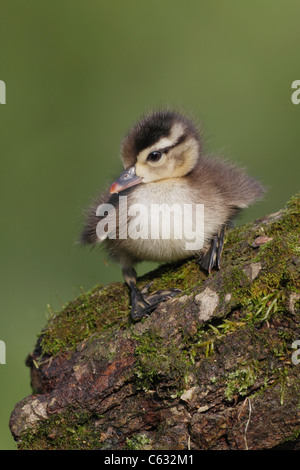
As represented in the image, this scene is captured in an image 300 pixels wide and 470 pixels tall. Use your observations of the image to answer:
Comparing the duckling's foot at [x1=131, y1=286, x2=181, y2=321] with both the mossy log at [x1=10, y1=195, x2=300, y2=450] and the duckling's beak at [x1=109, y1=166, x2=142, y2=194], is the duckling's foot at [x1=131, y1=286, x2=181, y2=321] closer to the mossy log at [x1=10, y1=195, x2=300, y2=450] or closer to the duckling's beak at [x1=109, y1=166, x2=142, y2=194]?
the mossy log at [x1=10, y1=195, x2=300, y2=450]

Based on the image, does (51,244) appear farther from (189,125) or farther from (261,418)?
(261,418)

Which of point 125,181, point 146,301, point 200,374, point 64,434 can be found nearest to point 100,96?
point 125,181

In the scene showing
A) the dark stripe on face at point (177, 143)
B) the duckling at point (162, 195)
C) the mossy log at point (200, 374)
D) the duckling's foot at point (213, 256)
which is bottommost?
the mossy log at point (200, 374)

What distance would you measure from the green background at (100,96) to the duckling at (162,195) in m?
2.48

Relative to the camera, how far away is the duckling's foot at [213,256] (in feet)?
11.1

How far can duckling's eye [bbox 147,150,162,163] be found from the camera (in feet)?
12.4

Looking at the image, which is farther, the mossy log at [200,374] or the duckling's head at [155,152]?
the duckling's head at [155,152]

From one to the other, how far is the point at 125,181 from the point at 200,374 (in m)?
1.30

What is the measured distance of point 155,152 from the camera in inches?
150

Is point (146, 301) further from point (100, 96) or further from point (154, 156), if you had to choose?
point (100, 96)

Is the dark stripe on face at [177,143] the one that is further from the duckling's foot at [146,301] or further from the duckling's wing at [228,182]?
the duckling's foot at [146,301]

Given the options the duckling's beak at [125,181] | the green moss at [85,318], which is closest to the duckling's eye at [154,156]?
the duckling's beak at [125,181]

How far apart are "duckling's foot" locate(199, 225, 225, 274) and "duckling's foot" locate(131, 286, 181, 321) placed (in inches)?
8.1

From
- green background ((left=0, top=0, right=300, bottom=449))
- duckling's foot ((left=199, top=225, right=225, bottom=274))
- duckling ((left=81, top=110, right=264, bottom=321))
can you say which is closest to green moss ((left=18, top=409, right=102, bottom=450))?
duckling ((left=81, top=110, right=264, bottom=321))
